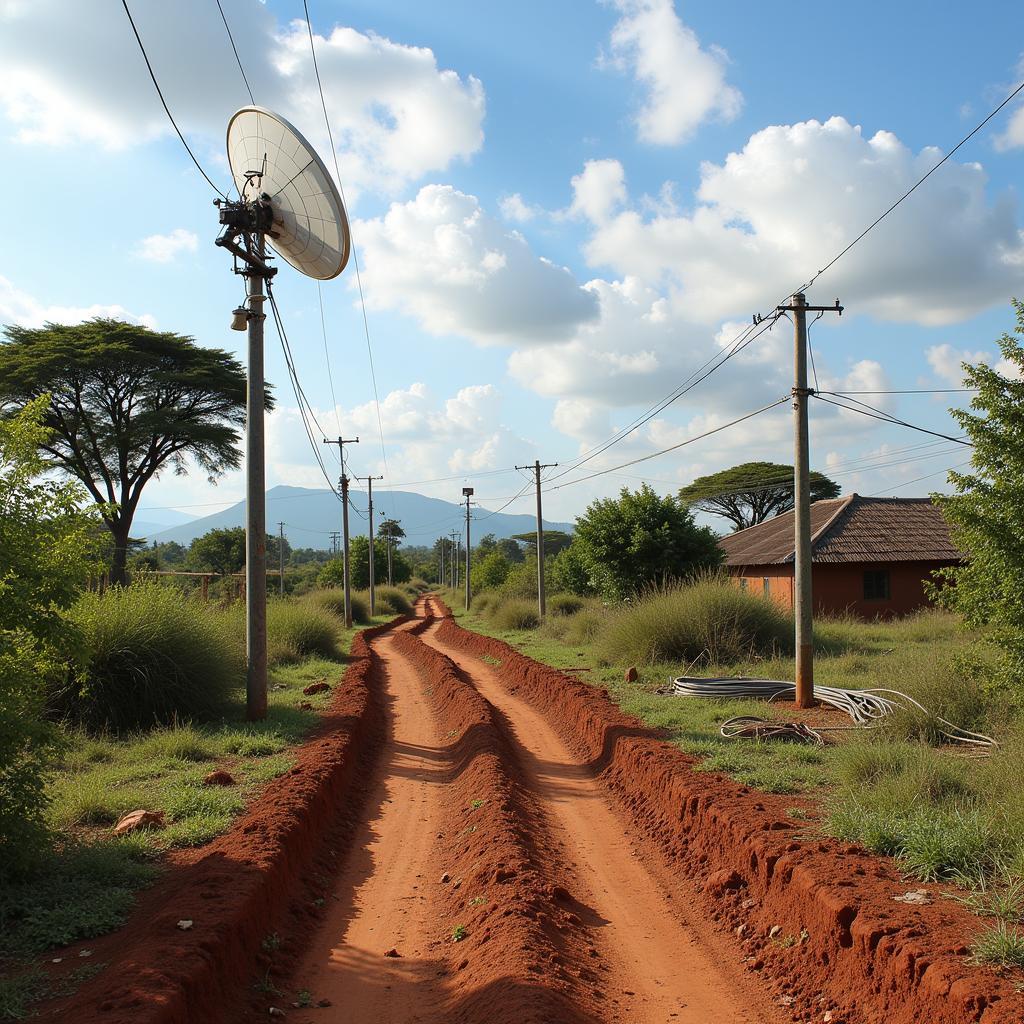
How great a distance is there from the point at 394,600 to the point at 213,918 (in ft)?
184

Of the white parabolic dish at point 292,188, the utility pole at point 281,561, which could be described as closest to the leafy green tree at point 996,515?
the white parabolic dish at point 292,188

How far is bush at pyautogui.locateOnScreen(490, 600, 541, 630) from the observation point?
3678 cm

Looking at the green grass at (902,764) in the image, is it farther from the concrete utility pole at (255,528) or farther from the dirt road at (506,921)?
the concrete utility pole at (255,528)

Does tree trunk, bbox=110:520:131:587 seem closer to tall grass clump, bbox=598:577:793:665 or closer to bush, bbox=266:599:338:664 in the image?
bush, bbox=266:599:338:664

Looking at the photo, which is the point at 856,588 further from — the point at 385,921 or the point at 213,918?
the point at 213,918

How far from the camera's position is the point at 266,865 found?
609 centimetres

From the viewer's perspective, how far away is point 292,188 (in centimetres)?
1353

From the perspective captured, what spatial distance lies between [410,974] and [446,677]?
43.5ft

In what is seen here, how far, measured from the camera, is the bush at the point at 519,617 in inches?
1448

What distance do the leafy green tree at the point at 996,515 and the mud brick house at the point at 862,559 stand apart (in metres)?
19.4

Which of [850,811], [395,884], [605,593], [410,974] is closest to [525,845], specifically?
[395,884]

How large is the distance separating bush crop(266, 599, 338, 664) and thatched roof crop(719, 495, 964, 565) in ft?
43.7

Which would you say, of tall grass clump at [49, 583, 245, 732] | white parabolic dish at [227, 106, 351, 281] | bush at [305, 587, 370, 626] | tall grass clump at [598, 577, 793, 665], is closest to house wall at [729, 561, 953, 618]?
tall grass clump at [598, 577, 793, 665]

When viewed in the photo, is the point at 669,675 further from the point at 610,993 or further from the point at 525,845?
the point at 610,993
